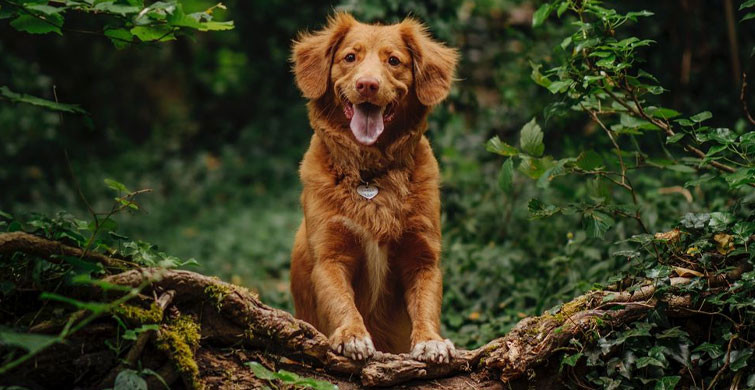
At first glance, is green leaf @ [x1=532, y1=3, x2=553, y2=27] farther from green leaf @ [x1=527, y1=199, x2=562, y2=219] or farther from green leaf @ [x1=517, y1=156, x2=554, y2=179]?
green leaf @ [x1=527, y1=199, x2=562, y2=219]

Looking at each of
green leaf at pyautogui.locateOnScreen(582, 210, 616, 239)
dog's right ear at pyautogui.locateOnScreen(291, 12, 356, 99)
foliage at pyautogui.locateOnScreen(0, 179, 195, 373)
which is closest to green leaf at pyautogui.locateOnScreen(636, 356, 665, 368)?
green leaf at pyautogui.locateOnScreen(582, 210, 616, 239)

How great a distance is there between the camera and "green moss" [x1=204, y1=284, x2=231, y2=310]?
2.78 meters

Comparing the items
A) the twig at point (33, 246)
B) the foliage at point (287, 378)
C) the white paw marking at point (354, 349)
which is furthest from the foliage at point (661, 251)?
the twig at point (33, 246)

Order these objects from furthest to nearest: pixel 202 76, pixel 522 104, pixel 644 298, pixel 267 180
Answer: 1. pixel 202 76
2. pixel 267 180
3. pixel 522 104
4. pixel 644 298

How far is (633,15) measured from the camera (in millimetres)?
3182

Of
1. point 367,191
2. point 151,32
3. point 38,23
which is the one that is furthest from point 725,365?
point 38,23

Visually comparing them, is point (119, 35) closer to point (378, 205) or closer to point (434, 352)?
point (378, 205)

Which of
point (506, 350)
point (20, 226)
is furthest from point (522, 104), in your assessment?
point (20, 226)

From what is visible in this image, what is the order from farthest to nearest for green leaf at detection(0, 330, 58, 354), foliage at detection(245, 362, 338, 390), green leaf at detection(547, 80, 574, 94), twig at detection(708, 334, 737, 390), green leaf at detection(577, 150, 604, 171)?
green leaf at detection(577, 150, 604, 171) → green leaf at detection(547, 80, 574, 94) → twig at detection(708, 334, 737, 390) → foliage at detection(245, 362, 338, 390) → green leaf at detection(0, 330, 58, 354)

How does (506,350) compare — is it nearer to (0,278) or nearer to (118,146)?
(0,278)

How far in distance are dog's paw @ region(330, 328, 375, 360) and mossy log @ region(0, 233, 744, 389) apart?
36mm

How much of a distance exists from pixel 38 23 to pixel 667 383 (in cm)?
296

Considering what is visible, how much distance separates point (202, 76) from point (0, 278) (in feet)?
36.9

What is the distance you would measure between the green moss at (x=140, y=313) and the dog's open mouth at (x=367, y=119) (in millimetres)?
1523
